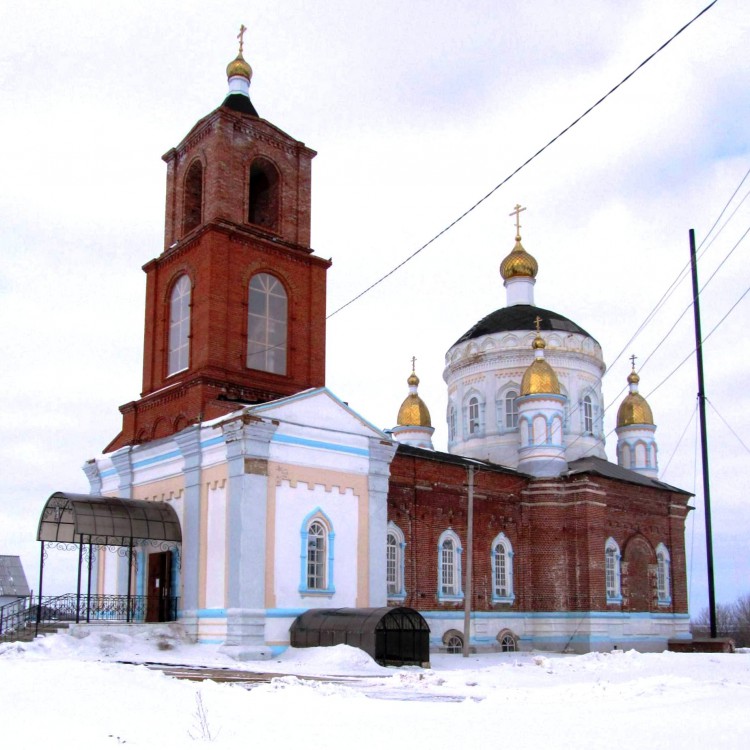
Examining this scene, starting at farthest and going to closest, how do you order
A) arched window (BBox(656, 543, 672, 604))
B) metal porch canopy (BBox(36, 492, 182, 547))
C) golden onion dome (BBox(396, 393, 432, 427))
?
golden onion dome (BBox(396, 393, 432, 427)), arched window (BBox(656, 543, 672, 604)), metal porch canopy (BBox(36, 492, 182, 547))

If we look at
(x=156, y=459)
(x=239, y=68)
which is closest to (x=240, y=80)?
(x=239, y=68)

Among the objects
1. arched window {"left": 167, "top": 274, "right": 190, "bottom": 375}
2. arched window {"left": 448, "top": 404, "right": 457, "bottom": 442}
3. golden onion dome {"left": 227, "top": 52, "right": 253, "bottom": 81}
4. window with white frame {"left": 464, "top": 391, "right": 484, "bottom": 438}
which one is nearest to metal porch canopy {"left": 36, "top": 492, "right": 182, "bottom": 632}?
arched window {"left": 167, "top": 274, "right": 190, "bottom": 375}

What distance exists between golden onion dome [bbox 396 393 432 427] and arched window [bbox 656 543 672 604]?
357 inches

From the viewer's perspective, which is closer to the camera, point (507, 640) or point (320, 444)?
point (320, 444)

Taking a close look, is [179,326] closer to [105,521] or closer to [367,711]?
[105,521]

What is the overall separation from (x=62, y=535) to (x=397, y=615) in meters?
7.93

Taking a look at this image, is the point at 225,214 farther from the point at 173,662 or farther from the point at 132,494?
the point at 173,662

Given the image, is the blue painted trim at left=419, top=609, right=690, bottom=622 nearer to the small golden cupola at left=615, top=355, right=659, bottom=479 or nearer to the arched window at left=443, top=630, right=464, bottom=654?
the arched window at left=443, top=630, right=464, bottom=654

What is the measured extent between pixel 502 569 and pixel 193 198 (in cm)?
1295

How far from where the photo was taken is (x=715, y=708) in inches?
386

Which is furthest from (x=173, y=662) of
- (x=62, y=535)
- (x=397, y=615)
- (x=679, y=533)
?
(x=679, y=533)

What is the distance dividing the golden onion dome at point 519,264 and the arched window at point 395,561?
14437 millimetres

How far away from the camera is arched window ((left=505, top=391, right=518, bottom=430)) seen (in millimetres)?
32281

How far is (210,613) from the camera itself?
19.5 m
